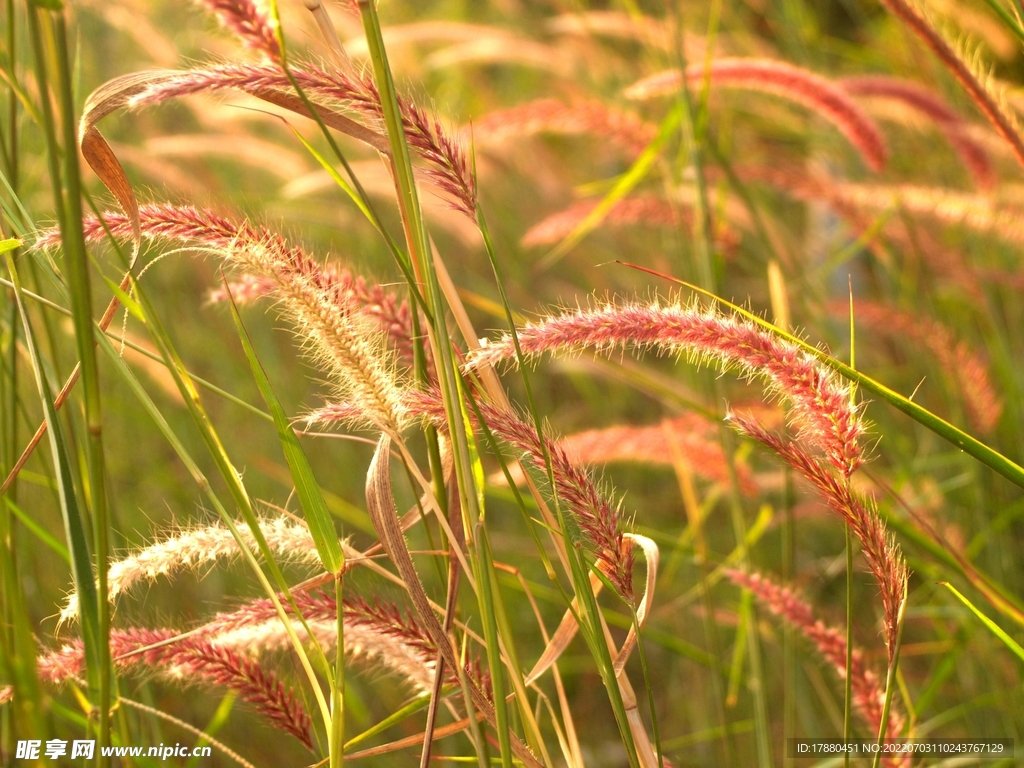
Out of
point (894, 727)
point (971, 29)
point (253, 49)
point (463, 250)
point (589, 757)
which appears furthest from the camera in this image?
point (463, 250)

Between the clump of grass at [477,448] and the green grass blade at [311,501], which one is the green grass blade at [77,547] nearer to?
the clump of grass at [477,448]

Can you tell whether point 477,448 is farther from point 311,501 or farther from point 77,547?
point 77,547

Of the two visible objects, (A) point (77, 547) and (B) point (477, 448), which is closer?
(A) point (77, 547)

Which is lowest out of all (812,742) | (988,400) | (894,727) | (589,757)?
(589,757)

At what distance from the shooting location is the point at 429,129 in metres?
0.56

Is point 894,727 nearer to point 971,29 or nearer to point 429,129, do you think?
point 429,129

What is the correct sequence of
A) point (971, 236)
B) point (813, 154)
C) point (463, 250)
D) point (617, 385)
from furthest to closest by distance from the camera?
point (463, 250) → point (813, 154) → point (617, 385) → point (971, 236)

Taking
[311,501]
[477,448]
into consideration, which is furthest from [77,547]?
[477,448]

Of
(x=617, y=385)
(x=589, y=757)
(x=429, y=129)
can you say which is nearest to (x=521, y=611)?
(x=589, y=757)

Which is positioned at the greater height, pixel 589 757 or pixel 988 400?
pixel 988 400

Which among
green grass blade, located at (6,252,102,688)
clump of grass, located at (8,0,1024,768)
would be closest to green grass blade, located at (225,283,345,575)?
clump of grass, located at (8,0,1024,768)

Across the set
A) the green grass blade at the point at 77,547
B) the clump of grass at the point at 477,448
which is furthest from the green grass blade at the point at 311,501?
the green grass blade at the point at 77,547

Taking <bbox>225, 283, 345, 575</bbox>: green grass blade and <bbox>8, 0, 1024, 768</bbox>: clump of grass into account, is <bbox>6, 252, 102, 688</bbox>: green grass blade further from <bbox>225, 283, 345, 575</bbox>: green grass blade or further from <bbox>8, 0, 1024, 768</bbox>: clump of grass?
<bbox>225, 283, 345, 575</bbox>: green grass blade

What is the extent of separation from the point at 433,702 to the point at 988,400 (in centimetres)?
121
